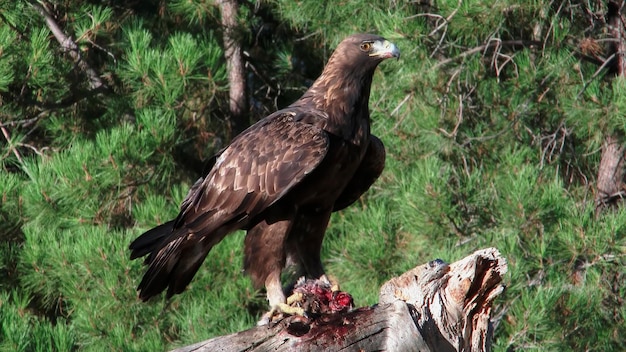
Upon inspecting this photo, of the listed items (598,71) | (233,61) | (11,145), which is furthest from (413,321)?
(233,61)

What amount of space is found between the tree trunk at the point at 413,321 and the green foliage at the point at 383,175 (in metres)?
2.46

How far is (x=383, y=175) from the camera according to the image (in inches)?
291

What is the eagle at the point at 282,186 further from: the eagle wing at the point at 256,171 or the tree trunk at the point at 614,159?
the tree trunk at the point at 614,159

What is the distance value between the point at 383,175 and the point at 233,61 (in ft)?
5.67

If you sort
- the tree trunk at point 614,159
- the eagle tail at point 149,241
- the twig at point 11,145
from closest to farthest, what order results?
1. the eagle tail at point 149,241
2. the twig at point 11,145
3. the tree trunk at point 614,159

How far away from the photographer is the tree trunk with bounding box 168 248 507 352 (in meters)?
3.79

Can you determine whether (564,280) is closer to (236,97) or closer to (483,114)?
(483,114)

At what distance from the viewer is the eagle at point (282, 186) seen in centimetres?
445

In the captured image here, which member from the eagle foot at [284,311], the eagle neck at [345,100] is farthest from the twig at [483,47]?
the eagle foot at [284,311]

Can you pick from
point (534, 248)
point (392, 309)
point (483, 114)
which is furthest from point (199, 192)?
point (483, 114)

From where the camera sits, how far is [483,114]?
7.61m

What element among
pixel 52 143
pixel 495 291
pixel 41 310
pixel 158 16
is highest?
pixel 495 291

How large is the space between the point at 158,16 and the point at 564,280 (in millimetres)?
4022

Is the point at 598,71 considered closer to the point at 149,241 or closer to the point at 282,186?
the point at 282,186
